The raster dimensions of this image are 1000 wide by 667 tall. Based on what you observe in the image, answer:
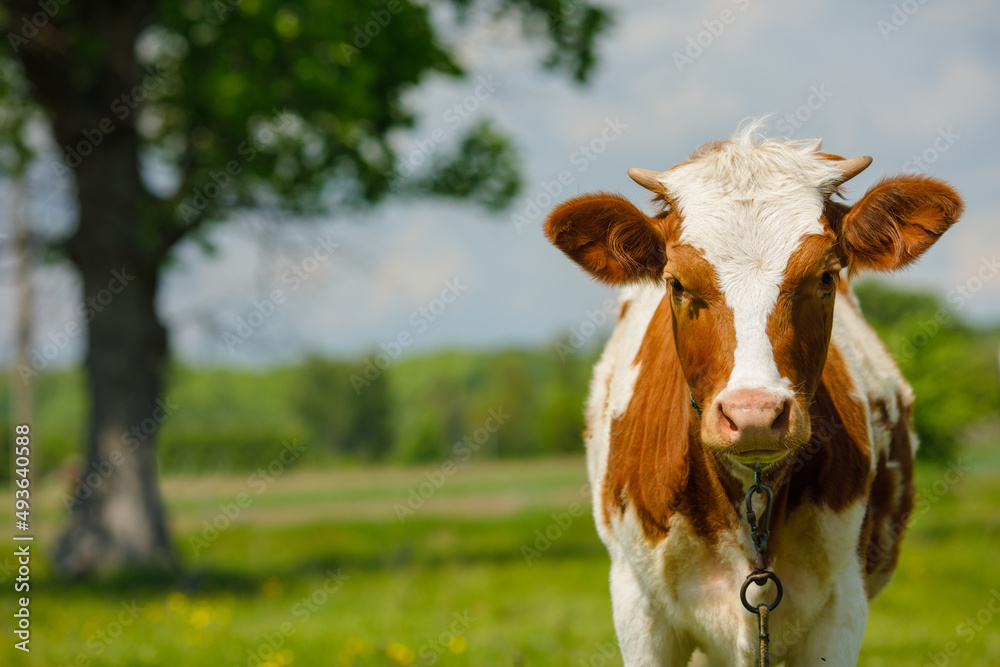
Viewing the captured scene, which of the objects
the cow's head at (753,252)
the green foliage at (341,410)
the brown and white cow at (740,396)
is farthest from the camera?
the green foliage at (341,410)

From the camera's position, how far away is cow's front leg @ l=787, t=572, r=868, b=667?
3.14 meters

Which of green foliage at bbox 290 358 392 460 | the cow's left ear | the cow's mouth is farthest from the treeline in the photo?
the cow's mouth

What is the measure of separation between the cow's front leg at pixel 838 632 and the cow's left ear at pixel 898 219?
3.88ft

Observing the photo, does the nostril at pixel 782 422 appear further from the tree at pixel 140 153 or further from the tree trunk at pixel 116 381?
the tree trunk at pixel 116 381

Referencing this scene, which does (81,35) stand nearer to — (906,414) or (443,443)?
(906,414)

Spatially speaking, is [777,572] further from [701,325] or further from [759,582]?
[701,325]

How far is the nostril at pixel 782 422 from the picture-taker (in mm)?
2473

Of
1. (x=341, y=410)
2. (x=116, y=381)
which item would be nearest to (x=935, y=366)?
(x=116, y=381)

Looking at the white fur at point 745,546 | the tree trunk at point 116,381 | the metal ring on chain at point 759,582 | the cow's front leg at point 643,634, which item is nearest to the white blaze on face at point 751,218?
the white fur at point 745,546

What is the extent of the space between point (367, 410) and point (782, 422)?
3966cm

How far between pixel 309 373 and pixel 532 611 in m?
39.0

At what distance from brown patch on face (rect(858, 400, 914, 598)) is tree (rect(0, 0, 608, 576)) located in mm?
6731

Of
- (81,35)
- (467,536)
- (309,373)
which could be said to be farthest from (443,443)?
(81,35)

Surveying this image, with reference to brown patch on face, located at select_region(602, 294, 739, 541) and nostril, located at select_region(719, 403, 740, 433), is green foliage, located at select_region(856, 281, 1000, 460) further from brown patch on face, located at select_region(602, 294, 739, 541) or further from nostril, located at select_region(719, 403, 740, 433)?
nostril, located at select_region(719, 403, 740, 433)
